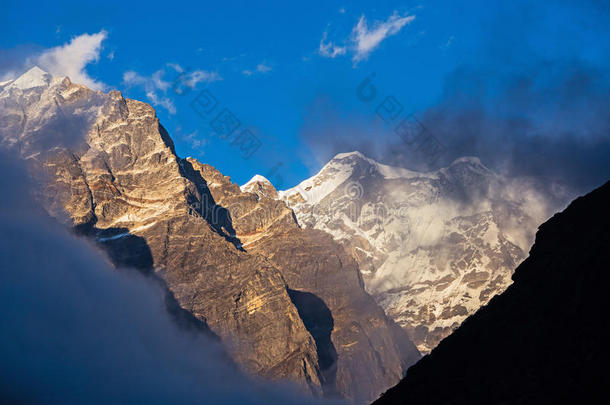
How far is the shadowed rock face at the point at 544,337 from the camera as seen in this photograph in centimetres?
4359

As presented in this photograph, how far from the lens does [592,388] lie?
39.9 m

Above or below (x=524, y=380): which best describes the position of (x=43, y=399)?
above

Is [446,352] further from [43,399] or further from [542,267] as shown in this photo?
[43,399]

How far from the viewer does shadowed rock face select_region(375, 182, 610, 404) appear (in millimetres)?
43594

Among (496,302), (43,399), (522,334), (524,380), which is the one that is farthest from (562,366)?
(43,399)

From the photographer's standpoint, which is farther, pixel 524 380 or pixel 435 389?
pixel 435 389

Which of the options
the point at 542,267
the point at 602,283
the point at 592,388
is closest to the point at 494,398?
the point at 592,388

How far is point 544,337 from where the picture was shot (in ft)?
160

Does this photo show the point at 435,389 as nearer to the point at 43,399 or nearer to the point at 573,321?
the point at 573,321

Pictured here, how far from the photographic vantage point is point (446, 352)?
59906 millimetres

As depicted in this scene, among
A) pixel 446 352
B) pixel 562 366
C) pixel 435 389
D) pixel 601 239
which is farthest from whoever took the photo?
pixel 446 352

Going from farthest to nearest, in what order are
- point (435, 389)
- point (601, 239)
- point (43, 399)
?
point (43, 399), point (435, 389), point (601, 239)

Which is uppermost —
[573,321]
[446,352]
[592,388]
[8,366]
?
[8,366]

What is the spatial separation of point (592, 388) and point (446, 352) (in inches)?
816
